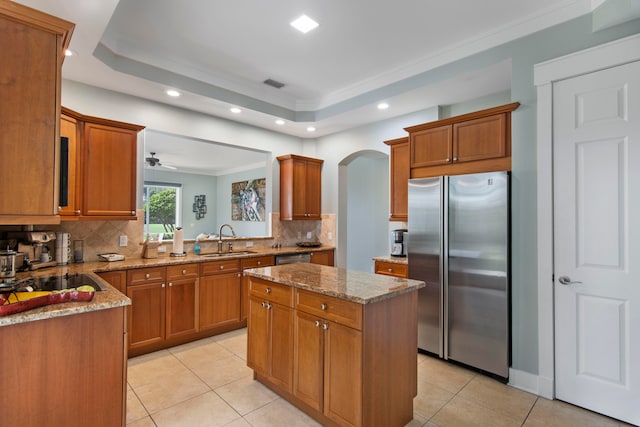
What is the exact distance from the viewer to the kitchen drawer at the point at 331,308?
194cm

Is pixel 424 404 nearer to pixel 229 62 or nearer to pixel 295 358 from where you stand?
pixel 295 358

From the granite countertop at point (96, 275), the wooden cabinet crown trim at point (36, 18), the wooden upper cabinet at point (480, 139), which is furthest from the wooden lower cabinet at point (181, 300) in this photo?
the wooden upper cabinet at point (480, 139)

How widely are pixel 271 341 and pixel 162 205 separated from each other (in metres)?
7.91

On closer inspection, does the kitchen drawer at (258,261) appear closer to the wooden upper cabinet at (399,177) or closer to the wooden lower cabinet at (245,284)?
the wooden lower cabinet at (245,284)

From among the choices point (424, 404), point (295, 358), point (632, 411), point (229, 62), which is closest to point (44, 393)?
point (295, 358)

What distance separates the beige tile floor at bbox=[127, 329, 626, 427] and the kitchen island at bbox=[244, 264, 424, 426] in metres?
0.21

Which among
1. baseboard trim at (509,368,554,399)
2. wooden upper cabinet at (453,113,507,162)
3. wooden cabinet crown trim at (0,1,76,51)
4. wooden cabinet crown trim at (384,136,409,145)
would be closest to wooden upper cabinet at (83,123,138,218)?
wooden cabinet crown trim at (0,1,76,51)

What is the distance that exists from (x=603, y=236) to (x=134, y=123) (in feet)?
15.1

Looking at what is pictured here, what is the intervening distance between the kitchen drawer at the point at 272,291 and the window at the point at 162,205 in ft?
22.7

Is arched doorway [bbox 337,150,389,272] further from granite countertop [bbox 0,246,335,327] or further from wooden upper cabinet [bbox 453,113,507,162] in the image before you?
wooden upper cabinet [bbox 453,113,507,162]

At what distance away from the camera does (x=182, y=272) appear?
141 inches

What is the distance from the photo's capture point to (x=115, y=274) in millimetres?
3104

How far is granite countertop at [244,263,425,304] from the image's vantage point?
2.01m

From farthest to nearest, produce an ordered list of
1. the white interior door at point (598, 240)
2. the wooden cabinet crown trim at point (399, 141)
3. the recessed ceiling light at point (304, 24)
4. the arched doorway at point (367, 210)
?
the arched doorway at point (367, 210) < the wooden cabinet crown trim at point (399, 141) < the recessed ceiling light at point (304, 24) < the white interior door at point (598, 240)
